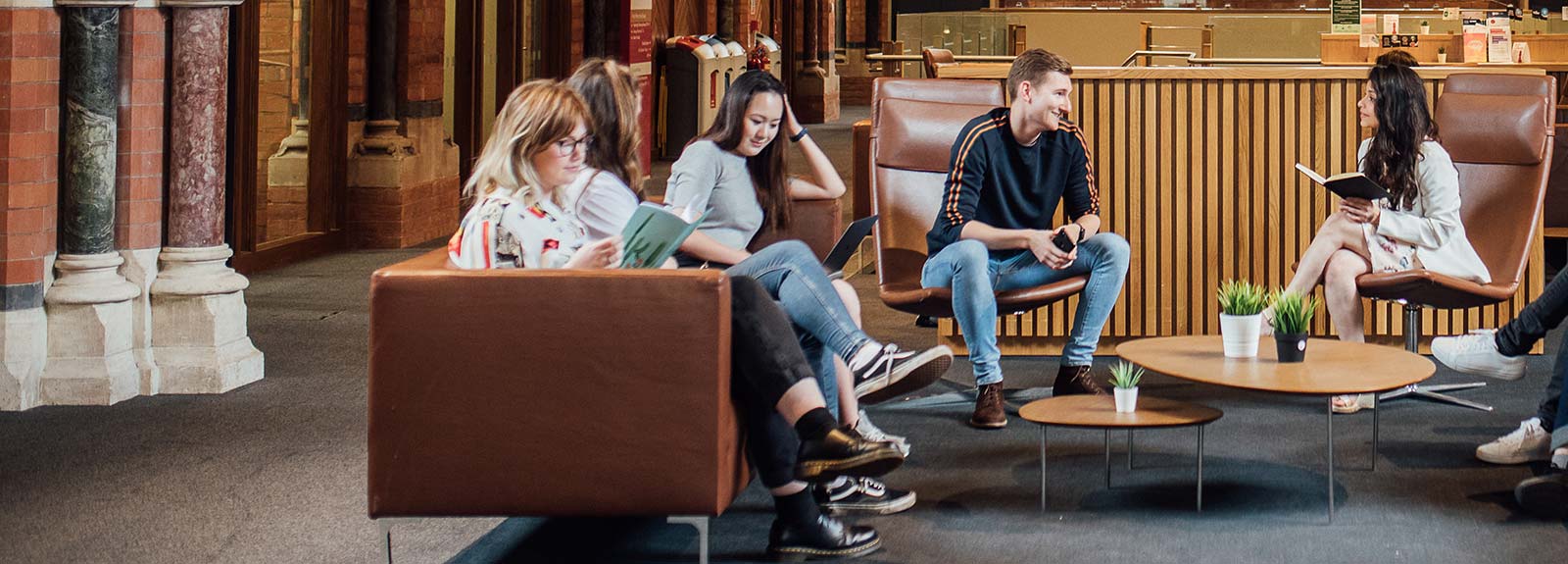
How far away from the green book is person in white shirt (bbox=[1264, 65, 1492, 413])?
2276mm

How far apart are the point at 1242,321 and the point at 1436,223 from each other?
115 centimetres

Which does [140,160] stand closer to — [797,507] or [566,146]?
[566,146]

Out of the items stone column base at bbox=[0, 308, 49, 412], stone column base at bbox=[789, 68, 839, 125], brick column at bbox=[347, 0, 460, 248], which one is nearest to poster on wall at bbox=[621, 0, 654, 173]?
brick column at bbox=[347, 0, 460, 248]

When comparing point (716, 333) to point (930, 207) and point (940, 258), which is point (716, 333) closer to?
point (940, 258)

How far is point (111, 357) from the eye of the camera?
5.44m

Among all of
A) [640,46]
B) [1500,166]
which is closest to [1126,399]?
[1500,166]

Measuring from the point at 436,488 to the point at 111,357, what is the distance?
96.0 inches

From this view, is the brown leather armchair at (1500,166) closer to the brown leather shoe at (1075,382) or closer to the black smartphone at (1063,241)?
the brown leather shoe at (1075,382)

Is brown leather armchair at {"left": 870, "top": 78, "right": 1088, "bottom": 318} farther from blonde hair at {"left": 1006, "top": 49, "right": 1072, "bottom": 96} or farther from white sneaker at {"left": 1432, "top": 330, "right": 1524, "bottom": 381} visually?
white sneaker at {"left": 1432, "top": 330, "right": 1524, "bottom": 381}

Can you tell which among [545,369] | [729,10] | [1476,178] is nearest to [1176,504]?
[545,369]

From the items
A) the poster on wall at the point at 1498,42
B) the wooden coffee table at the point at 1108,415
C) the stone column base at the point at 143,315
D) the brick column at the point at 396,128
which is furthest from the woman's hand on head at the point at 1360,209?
the brick column at the point at 396,128

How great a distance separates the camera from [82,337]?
213 inches

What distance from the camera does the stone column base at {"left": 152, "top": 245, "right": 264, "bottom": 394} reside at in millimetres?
5566

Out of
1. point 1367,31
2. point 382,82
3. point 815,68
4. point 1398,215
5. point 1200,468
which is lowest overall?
point 1200,468
